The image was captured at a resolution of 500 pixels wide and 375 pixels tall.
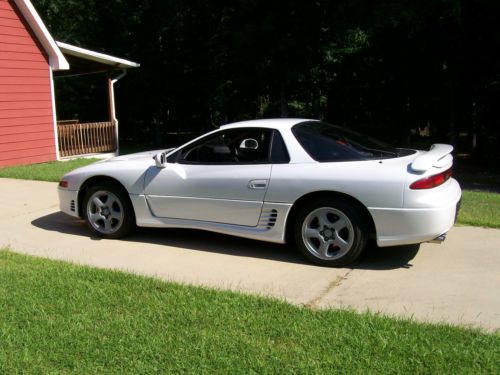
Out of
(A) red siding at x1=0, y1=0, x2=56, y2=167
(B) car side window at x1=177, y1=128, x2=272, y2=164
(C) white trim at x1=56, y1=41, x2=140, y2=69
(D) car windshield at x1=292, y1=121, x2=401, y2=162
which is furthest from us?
(C) white trim at x1=56, y1=41, x2=140, y2=69

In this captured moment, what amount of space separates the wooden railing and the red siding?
3.01 ft

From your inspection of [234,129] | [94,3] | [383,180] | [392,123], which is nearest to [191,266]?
[234,129]

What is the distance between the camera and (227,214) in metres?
5.40

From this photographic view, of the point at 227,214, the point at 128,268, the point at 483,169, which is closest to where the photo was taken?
the point at 128,268

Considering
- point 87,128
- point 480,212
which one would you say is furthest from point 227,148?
point 87,128

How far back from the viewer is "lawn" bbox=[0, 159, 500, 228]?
667 cm

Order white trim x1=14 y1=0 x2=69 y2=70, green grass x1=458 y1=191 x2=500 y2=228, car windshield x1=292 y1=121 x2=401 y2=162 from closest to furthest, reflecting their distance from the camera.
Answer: car windshield x1=292 y1=121 x2=401 y2=162 → green grass x1=458 y1=191 x2=500 y2=228 → white trim x1=14 y1=0 x2=69 y2=70

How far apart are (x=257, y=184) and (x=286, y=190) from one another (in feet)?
1.09

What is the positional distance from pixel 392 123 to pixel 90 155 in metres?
13.7

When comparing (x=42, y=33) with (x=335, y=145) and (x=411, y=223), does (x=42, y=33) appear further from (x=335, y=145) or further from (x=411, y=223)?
(x=411, y=223)

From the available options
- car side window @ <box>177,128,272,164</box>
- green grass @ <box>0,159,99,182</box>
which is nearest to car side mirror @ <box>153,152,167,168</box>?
car side window @ <box>177,128,272,164</box>

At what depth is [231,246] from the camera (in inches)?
228

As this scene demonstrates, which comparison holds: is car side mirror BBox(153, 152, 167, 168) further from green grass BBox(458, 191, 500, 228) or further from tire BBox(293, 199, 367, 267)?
green grass BBox(458, 191, 500, 228)

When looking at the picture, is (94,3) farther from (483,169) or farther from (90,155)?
(483,169)
